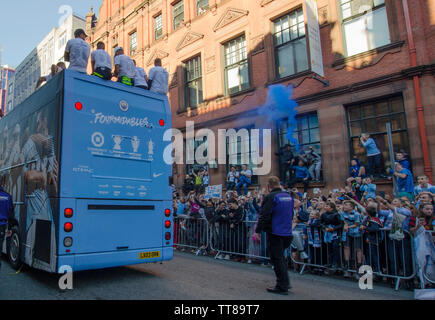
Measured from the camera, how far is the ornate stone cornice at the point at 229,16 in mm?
15344

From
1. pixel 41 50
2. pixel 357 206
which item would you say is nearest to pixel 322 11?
pixel 357 206

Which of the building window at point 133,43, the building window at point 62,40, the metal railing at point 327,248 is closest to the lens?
the metal railing at point 327,248

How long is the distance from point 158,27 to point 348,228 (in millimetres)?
18639

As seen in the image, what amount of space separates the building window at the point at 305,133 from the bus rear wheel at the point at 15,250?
9.90 meters

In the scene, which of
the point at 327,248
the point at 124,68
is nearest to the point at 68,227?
the point at 124,68

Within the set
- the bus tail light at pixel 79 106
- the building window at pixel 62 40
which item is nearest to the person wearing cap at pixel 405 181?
the bus tail light at pixel 79 106

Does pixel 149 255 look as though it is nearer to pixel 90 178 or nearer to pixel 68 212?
pixel 68 212

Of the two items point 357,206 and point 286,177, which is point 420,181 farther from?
point 286,177

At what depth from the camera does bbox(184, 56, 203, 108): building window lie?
17.8 meters

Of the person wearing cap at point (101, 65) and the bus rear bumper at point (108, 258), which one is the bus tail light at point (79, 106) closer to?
the person wearing cap at point (101, 65)

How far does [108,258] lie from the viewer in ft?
18.1

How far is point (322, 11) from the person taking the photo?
12352 millimetres

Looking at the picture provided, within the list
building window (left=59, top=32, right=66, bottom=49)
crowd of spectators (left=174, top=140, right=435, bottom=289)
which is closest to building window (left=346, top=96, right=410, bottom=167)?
crowd of spectators (left=174, top=140, right=435, bottom=289)

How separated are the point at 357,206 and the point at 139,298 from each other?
18.0ft
